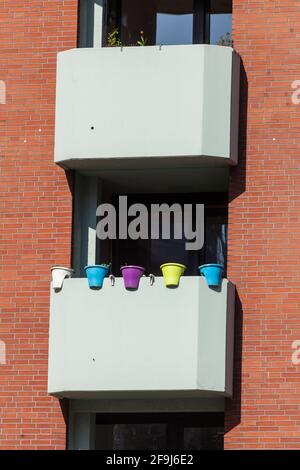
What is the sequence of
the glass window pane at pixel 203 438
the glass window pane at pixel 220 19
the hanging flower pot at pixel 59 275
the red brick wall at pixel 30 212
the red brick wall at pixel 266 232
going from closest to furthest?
1. the red brick wall at pixel 266 232
2. the hanging flower pot at pixel 59 275
3. the red brick wall at pixel 30 212
4. the glass window pane at pixel 203 438
5. the glass window pane at pixel 220 19

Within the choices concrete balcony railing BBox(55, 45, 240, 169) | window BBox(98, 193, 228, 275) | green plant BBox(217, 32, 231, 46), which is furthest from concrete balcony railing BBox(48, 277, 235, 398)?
green plant BBox(217, 32, 231, 46)

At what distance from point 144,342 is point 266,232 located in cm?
226

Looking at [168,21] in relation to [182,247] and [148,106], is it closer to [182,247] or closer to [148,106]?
[148,106]

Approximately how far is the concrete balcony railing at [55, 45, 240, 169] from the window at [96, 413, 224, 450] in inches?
135

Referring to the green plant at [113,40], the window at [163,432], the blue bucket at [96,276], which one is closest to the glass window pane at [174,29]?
the green plant at [113,40]

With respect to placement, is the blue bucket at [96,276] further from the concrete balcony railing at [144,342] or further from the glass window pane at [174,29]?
the glass window pane at [174,29]

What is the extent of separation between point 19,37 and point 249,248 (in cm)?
438

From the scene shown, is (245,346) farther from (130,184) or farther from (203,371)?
(130,184)

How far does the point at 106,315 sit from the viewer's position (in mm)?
24359

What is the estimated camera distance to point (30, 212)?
25.5 m

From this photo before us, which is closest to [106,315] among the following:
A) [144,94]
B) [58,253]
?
[58,253]

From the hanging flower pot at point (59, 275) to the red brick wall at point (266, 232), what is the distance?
2.16 m

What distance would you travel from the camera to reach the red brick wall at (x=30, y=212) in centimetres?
2484

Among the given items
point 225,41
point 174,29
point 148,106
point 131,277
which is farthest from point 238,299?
point 174,29
